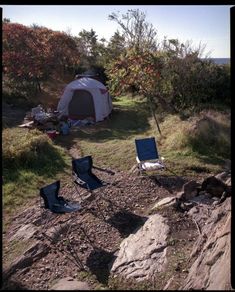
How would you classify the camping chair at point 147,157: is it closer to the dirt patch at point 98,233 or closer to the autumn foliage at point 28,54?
the dirt patch at point 98,233

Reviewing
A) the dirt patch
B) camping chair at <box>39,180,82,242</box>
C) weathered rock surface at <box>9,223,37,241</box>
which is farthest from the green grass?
camping chair at <box>39,180,82,242</box>

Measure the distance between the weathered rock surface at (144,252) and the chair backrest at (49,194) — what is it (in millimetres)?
1677

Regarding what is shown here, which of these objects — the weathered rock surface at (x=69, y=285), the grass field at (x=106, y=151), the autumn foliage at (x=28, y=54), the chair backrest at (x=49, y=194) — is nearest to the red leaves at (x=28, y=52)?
the autumn foliage at (x=28, y=54)

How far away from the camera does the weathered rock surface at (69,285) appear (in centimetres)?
434

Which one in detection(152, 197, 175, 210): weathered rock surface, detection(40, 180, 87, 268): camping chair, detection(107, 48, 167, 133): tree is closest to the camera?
detection(40, 180, 87, 268): camping chair

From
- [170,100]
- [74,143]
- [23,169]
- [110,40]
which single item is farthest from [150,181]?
[110,40]

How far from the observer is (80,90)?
51.3ft

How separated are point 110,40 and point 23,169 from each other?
1601 cm

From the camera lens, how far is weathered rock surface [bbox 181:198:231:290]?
349cm

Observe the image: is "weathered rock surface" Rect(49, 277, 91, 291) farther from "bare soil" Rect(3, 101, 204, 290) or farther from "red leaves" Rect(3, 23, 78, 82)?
"red leaves" Rect(3, 23, 78, 82)

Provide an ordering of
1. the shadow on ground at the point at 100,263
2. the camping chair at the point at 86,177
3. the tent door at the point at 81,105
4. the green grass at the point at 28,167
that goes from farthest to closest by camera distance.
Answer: the tent door at the point at 81,105 < the green grass at the point at 28,167 < the camping chair at the point at 86,177 < the shadow on ground at the point at 100,263

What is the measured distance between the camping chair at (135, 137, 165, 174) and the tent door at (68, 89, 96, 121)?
676cm

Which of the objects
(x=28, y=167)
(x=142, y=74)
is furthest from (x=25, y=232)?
(x=142, y=74)

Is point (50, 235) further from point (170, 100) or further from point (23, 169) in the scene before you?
point (170, 100)
